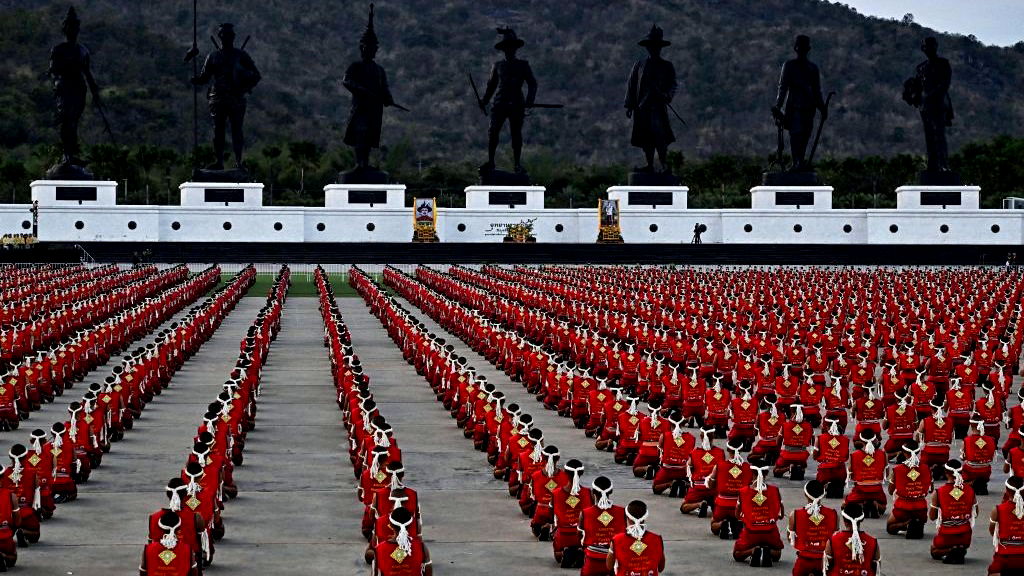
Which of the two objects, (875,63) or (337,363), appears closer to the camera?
(337,363)

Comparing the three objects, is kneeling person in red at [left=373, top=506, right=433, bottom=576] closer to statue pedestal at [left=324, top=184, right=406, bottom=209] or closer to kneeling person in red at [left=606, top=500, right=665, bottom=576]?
kneeling person in red at [left=606, top=500, right=665, bottom=576]

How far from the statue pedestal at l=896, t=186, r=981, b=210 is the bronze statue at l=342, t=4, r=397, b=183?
23.1m

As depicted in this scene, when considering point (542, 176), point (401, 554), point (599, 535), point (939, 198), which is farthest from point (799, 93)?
point (401, 554)

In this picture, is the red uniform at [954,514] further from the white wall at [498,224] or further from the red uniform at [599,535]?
the white wall at [498,224]

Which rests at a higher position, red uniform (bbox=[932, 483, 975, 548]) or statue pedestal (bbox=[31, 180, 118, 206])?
statue pedestal (bbox=[31, 180, 118, 206])

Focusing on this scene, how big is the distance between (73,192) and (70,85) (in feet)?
14.4

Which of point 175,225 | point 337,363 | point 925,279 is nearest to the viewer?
point 337,363

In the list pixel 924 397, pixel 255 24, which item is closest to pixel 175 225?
pixel 924 397

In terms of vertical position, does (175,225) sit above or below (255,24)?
below

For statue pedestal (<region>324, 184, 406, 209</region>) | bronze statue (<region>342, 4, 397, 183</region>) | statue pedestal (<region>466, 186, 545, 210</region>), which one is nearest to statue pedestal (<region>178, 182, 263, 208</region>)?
statue pedestal (<region>324, 184, 406, 209</region>)

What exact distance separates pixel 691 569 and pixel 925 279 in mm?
37097

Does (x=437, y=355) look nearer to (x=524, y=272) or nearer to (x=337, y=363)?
(x=337, y=363)

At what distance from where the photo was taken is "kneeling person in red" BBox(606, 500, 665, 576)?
11.9 meters

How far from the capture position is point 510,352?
28188 mm
